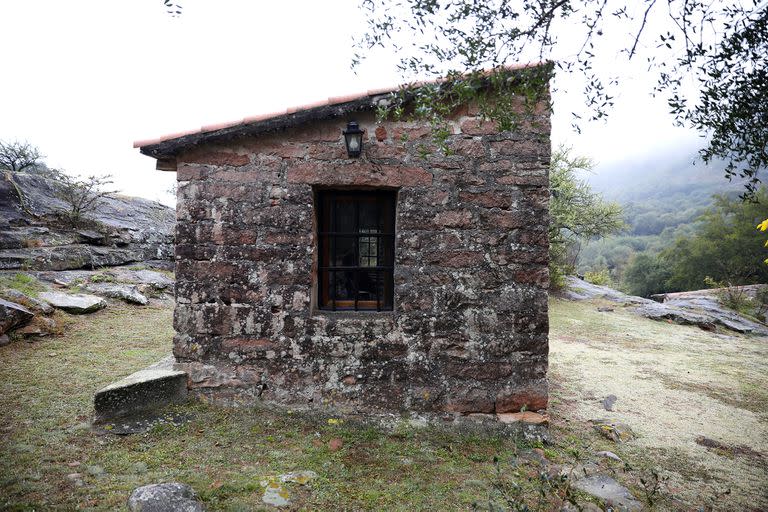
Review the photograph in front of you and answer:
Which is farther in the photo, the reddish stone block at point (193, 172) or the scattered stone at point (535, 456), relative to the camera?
the reddish stone block at point (193, 172)

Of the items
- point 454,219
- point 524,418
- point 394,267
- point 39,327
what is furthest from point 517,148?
point 39,327

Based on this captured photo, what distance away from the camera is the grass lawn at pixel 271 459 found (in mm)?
2695

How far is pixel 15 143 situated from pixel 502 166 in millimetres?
17353

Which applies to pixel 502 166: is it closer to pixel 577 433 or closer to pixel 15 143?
pixel 577 433

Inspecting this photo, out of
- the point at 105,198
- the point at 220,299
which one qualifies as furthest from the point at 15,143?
the point at 220,299

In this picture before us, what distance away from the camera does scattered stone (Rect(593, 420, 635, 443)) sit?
157 inches

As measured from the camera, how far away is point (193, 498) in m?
2.62

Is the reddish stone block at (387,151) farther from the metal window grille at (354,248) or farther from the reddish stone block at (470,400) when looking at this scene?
the reddish stone block at (470,400)

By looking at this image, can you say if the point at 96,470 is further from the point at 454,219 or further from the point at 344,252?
the point at 454,219

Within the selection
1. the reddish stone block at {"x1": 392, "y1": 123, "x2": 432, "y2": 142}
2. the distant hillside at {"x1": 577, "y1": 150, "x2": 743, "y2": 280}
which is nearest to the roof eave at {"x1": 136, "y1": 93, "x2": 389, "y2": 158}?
the reddish stone block at {"x1": 392, "y1": 123, "x2": 432, "y2": 142}

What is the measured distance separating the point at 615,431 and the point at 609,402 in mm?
999

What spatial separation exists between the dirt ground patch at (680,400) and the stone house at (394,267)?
1.28 m

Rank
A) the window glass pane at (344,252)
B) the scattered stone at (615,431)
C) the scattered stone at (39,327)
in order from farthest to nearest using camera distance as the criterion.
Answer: the scattered stone at (39,327)
the window glass pane at (344,252)
the scattered stone at (615,431)

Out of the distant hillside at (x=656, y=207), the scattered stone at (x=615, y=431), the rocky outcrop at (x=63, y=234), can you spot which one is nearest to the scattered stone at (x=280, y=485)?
the scattered stone at (x=615, y=431)
